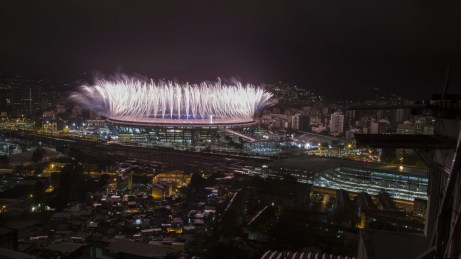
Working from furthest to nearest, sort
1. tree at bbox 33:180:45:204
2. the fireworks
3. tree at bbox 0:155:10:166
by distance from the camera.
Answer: the fireworks
tree at bbox 0:155:10:166
tree at bbox 33:180:45:204

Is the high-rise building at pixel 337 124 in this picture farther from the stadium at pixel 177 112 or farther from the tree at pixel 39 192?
the tree at pixel 39 192

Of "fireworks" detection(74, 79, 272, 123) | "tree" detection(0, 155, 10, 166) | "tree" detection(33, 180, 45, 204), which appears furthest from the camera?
"fireworks" detection(74, 79, 272, 123)

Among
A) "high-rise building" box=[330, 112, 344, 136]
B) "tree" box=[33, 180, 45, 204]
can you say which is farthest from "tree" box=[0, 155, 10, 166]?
"high-rise building" box=[330, 112, 344, 136]

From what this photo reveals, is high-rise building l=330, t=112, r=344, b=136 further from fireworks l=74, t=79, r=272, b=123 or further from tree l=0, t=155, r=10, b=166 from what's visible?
tree l=0, t=155, r=10, b=166

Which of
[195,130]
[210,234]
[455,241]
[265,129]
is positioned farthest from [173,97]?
[455,241]

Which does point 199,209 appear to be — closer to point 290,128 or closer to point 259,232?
point 259,232

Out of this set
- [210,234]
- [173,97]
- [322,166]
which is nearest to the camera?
[210,234]

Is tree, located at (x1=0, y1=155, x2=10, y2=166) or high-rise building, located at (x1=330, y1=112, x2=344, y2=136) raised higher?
high-rise building, located at (x1=330, y1=112, x2=344, y2=136)

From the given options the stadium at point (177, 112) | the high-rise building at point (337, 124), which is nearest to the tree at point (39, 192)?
the stadium at point (177, 112)
